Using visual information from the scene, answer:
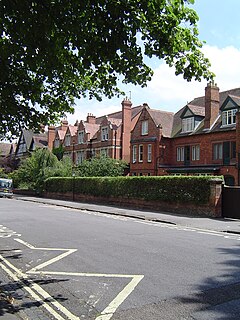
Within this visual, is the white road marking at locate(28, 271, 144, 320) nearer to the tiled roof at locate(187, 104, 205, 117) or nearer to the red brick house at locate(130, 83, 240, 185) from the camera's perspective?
the red brick house at locate(130, 83, 240, 185)

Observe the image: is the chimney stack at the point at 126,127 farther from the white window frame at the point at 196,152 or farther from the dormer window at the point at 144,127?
the white window frame at the point at 196,152

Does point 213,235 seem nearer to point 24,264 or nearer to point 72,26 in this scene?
Answer: point 24,264

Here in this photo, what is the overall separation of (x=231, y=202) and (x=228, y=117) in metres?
16.5

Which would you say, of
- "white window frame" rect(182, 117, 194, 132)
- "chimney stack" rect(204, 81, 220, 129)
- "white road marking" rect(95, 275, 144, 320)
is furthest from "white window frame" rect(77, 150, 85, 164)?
"white road marking" rect(95, 275, 144, 320)

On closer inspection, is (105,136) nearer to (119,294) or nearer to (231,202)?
(231,202)

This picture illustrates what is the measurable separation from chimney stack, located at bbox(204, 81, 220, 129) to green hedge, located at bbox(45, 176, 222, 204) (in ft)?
41.9

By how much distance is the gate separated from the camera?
805 inches

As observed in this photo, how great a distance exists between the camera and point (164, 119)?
45.5m

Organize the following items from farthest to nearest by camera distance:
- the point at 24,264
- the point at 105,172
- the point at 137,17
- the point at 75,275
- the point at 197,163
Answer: the point at 105,172, the point at 197,163, the point at 24,264, the point at 75,275, the point at 137,17

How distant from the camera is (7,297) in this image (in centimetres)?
589

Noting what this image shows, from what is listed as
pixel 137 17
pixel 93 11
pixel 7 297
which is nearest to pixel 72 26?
pixel 93 11

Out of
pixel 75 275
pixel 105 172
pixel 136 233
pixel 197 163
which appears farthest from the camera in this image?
pixel 105 172

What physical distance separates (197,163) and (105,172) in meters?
10.6

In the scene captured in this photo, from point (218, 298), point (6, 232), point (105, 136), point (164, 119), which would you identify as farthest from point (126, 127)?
point (218, 298)
